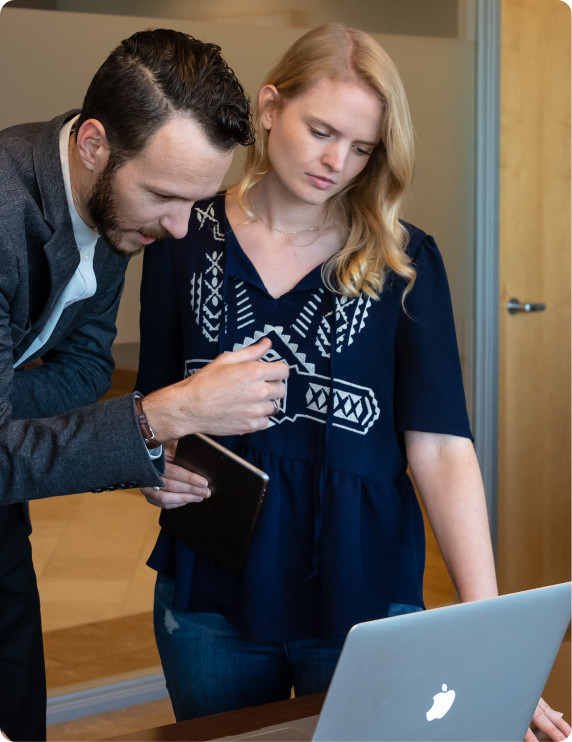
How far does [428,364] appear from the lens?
133cm

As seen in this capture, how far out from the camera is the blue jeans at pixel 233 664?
1345mm

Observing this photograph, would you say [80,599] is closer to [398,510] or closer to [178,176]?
[398,510]

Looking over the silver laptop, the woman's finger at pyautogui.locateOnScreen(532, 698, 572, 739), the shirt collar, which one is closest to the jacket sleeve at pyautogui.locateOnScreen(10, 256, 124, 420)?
the shirt collar

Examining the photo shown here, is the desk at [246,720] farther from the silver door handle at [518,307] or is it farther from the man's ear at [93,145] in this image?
the silver door handle at [518,307]

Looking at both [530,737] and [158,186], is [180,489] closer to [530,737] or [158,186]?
[158,186]

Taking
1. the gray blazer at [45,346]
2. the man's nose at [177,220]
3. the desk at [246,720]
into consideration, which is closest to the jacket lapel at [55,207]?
the gray blazer at [45,346]

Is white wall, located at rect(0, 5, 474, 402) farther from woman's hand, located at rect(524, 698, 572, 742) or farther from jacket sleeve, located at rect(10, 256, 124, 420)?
woman's hand, located at rect(524, 698, 572, 742)

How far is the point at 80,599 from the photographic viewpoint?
2.71 m

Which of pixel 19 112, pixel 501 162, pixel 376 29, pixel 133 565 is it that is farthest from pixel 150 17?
pixel 133 565

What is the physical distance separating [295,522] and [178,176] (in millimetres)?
586

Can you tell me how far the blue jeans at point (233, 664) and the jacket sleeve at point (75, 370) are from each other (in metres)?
0.46

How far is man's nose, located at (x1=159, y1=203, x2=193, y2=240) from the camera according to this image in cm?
130

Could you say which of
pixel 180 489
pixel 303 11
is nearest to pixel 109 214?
pixel 180 489

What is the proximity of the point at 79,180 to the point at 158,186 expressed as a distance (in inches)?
5.4
